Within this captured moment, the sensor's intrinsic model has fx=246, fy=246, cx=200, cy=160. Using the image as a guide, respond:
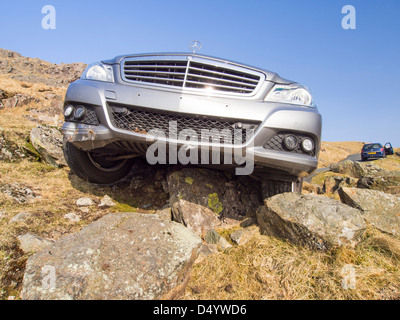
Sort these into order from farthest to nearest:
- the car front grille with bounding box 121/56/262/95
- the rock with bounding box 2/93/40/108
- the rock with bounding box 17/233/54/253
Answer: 1. the rock with bounding box 2/93/40/108
2. the car front grille with bounding box 121/56/262/95
3. the rock with bounding box 17/233/54/253

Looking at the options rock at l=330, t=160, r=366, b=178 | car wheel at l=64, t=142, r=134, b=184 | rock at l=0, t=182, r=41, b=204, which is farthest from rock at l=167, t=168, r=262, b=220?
rock at l=330, t=160, r=366, b=178

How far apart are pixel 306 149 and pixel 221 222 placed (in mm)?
1108

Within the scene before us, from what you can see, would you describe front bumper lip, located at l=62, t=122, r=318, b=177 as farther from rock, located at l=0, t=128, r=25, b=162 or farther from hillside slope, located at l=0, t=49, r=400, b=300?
rock, located at l=0, t=128, r=25, b=162

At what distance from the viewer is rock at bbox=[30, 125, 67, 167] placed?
3.74m

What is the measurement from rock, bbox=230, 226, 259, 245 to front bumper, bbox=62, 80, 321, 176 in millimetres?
612

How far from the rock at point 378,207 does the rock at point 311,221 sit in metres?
0.36

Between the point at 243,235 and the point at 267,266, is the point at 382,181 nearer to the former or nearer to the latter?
the point at 243,235

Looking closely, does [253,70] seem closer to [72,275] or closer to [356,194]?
[356,194]

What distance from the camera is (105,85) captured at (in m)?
2.34

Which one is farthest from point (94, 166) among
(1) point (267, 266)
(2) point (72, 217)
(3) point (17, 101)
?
(3) point (17, 101)

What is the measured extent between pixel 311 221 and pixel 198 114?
1.25 meters

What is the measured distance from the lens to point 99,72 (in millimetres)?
2521

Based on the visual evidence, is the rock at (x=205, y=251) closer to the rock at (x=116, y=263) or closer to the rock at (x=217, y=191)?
the rock at (x=116, y=263)
